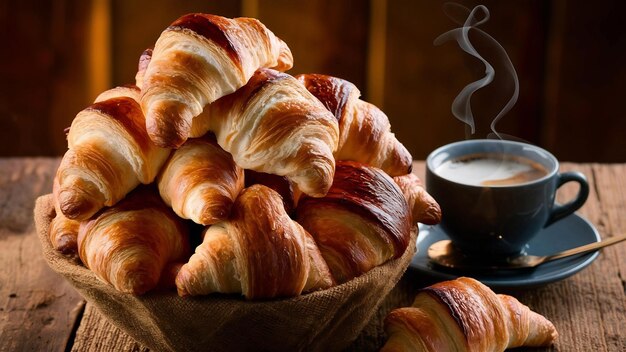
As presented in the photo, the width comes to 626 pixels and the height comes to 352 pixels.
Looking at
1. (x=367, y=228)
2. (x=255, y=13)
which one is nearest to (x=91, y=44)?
(x=255, y=13)

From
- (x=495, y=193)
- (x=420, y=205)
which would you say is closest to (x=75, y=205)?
(x=420, y=205)

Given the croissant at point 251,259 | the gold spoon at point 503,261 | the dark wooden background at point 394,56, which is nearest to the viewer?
the croissant at point 251,259

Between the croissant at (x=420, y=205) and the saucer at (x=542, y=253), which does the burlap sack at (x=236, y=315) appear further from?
the saucer at (x=542, y=253)

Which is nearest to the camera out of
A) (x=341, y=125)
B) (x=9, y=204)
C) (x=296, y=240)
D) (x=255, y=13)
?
(x=296, y=240)

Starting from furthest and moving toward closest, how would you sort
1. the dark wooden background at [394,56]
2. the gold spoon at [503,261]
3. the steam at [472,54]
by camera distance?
1. the dark wooden background at [394,56]
2. the steam at [472,54]
3. the gold spoon at [503,261]

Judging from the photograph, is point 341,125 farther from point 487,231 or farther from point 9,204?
point 9,204

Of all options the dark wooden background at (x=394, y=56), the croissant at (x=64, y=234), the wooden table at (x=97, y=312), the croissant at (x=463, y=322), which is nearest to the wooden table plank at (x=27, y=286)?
the wooden table at (x=97, y=312)
